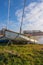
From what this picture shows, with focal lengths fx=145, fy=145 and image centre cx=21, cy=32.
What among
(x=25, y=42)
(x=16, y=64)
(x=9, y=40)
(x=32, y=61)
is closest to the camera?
(x=16, y=64)

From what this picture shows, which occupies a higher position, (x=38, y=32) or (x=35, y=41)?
(x=38, y=32)

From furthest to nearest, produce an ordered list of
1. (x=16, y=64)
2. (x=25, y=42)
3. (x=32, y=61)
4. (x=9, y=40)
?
(x=25, y=42)
(x=9, y=40)
(x=32, y=61)
(x=16, y=64)

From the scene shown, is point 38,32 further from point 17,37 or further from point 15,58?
point 15,58

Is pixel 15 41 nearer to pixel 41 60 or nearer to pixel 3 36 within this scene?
pixel 3 36

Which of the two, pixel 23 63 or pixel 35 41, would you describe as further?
pixel 35 41

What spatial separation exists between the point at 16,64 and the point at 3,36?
8.19 m

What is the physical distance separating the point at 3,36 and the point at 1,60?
25.5 feet

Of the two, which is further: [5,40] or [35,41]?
[35,41]

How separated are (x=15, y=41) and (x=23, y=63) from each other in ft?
25.9

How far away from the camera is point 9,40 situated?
1355cm

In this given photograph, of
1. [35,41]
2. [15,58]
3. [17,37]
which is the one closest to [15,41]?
[17,37]

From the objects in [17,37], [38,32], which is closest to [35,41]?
[38,32]

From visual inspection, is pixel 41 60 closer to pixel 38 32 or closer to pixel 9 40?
pixel 9 40

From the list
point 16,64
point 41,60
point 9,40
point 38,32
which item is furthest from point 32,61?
point 38,32
